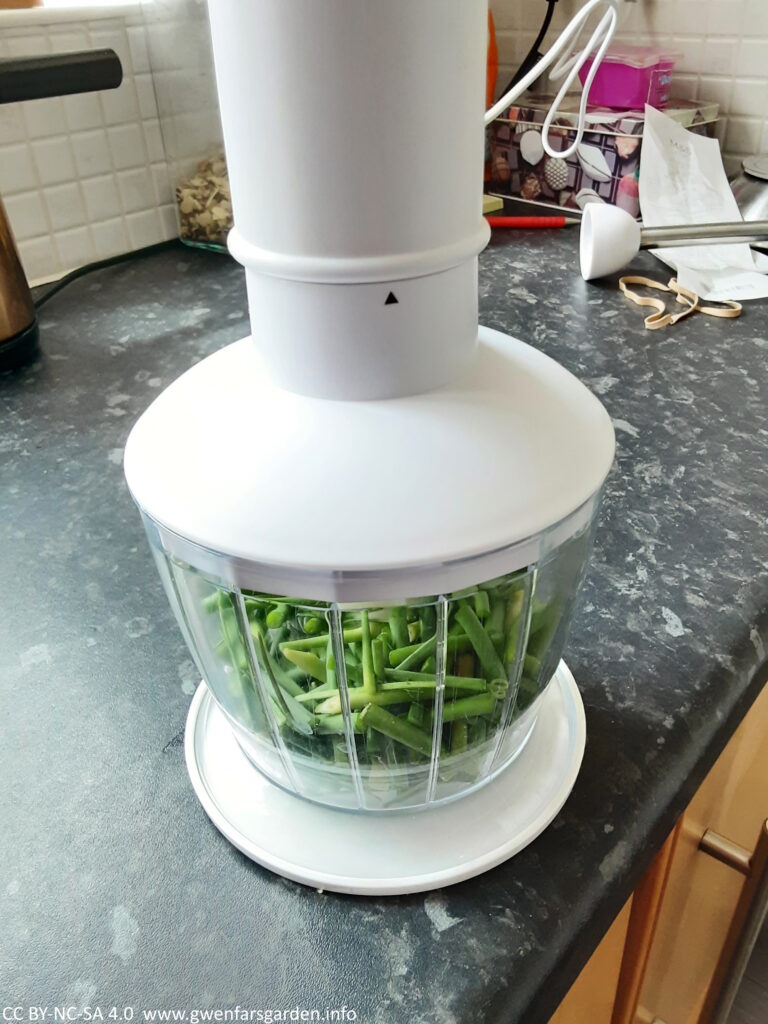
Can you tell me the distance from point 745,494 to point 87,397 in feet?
1.74

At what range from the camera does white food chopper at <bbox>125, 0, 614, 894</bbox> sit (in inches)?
8.8

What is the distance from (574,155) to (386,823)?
970 millimetres

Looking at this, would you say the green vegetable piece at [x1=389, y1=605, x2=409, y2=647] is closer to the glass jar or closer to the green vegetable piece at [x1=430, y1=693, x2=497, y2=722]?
the green vegetable piece at [x1=430, y1=693, x2=497, y2=722]

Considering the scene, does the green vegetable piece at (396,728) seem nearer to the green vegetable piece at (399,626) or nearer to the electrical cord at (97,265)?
the green vegetable piece at (399,626)

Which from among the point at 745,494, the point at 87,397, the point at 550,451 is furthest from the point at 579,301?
the point at 550,451

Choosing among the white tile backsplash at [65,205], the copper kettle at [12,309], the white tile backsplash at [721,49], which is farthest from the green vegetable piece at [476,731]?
the white tile backsplash at [721,49]

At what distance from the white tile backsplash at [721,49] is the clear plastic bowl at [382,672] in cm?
100

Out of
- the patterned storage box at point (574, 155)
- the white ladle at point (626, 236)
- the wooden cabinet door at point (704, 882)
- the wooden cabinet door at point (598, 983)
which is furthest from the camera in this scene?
the patterned storage box at point (574, 155)

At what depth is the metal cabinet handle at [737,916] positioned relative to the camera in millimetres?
515

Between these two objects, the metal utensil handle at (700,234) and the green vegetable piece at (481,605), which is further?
the metal utensil handle at (700,234)

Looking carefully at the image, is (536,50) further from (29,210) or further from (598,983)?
(598,983)

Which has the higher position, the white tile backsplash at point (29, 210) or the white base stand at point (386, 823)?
the white tile backsplash at point (29, 210)

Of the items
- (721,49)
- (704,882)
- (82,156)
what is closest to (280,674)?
(704,882)

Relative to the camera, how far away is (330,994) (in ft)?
0.89
